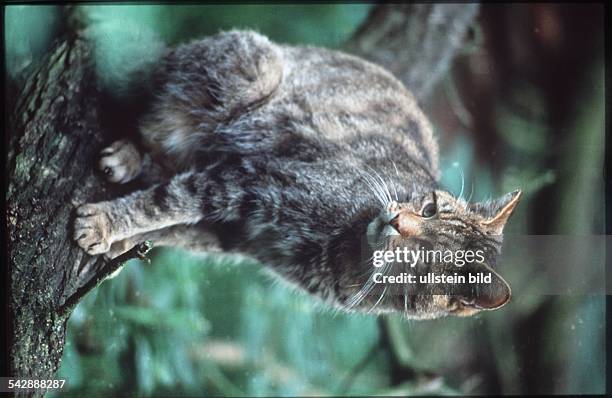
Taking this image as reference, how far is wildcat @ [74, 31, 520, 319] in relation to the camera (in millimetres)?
1904

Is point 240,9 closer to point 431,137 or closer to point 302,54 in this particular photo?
point 302,54

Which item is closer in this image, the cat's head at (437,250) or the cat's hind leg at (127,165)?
the cat's head at (437,250)

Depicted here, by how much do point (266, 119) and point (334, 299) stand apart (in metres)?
0.62

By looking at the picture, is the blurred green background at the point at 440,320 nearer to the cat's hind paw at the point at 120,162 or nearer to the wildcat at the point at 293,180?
the wildcat at the point at 293,180

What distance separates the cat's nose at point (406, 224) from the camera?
1.79 metres

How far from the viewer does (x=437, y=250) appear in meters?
1.87

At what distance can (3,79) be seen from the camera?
2090 mm

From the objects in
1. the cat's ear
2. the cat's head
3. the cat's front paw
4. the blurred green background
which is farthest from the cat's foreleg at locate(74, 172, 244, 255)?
the cat's ear

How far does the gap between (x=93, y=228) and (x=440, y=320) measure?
118cm

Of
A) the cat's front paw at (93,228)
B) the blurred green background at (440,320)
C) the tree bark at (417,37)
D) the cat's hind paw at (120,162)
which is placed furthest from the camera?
the tree bark at (417,37)

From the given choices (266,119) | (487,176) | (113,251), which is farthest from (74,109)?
(487,176)

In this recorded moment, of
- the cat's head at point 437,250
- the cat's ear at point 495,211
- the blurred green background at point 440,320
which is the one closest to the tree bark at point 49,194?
the blurred green background at point 440,320

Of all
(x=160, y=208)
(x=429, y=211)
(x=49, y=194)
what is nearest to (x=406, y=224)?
(x=429, y=211)

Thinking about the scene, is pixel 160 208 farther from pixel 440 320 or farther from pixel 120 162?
pixel 440 320
